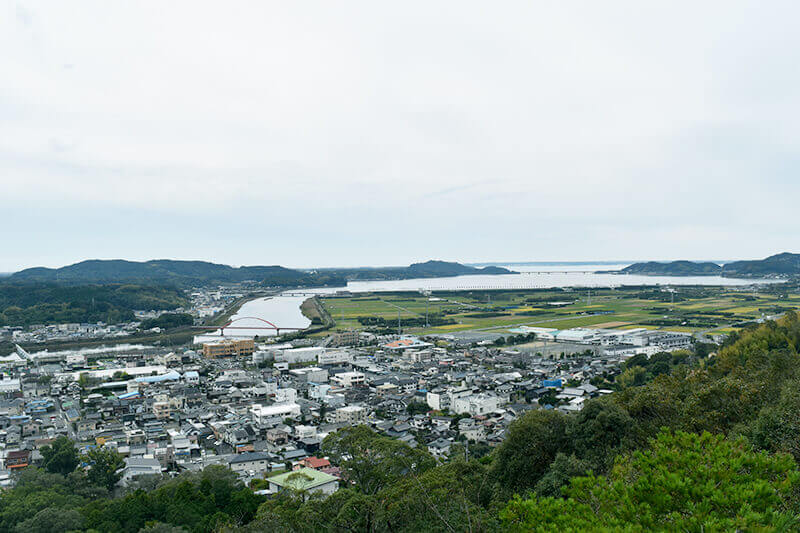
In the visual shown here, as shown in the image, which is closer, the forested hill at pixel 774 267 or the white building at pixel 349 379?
the white building at pixel 349 379

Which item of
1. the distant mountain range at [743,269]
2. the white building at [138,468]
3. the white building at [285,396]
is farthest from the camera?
the distant mountain range at [743,269]

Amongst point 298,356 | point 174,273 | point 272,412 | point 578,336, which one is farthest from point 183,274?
point 272,412

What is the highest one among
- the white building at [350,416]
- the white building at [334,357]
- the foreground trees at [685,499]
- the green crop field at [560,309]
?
the foreground trees at [685,499]

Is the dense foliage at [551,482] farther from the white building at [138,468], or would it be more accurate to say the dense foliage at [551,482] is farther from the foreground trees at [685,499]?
the white building at [138,468]

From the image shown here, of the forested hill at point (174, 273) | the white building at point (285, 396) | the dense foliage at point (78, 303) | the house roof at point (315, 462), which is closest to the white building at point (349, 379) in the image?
the white building at point (285, 396)

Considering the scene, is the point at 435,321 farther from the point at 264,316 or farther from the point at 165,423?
the point at 165,423

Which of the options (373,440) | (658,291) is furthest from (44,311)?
(658,291)

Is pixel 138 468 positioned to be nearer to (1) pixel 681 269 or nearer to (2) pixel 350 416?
(2) pixel 350 416

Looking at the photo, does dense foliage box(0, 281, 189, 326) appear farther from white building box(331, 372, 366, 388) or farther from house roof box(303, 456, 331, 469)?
house roof box(303, 456, 331, 469)
